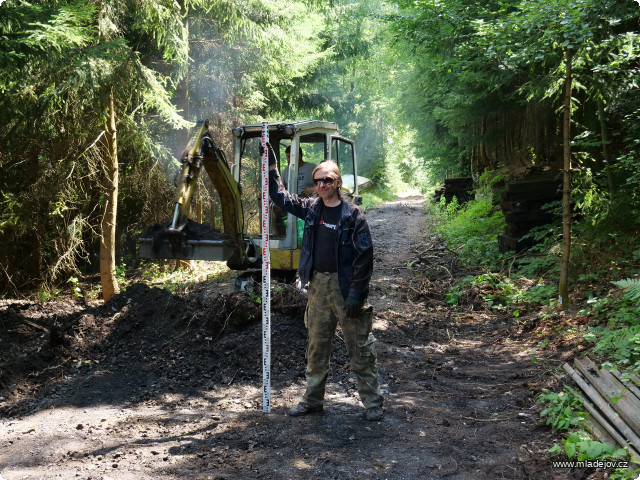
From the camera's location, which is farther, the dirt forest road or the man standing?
the man standing

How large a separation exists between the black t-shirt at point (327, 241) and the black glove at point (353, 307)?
1.25ft

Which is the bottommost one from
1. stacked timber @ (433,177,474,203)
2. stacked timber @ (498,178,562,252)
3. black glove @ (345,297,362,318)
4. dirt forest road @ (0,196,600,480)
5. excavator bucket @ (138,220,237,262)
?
dirt forest road @ (0,196,600,480)

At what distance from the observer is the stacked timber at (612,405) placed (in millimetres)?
3754

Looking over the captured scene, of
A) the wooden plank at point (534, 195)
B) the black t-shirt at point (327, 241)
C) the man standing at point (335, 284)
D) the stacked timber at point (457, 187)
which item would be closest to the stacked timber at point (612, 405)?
the man standing at point (335, 284)

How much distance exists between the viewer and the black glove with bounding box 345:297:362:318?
15.0 feet

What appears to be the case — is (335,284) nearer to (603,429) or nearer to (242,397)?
(242,397)

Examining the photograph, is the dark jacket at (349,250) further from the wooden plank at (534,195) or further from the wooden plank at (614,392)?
the wooden plank at (534,195)

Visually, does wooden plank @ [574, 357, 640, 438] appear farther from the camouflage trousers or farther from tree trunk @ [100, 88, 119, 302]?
tree trunk @ [100, 88, 119, 302]

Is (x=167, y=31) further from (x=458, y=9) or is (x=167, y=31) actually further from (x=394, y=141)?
(x=394, y=141)

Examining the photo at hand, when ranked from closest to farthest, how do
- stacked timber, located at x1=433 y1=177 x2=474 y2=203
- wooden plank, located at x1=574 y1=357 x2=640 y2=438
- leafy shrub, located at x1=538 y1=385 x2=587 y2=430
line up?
wooden plank, located at x1=574 y1=357 x2=640 y2=438 → leafy shrub, located at x1=538 y1=385 x2=587 y2=430 → stacked timber, located at x1=433 y1=177 x2=474 y2=203

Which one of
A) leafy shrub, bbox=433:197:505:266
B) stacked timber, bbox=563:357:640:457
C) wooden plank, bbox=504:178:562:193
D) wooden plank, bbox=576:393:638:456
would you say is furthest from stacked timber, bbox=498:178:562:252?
wooden plank, bbox=576:393:638:456

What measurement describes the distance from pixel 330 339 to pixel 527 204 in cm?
702

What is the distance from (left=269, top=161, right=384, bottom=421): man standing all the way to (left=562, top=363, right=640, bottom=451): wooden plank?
177cm

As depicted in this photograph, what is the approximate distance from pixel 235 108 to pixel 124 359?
8.46m
